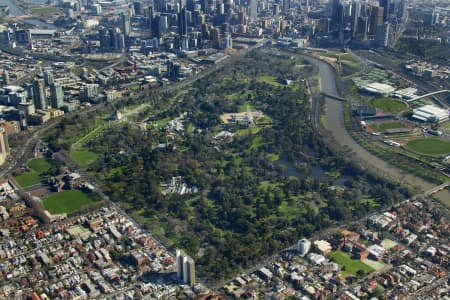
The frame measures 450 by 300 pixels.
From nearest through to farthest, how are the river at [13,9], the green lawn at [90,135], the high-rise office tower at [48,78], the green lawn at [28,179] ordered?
the green lawn at [28,179] → the green lawn at [90,135] → the high-rise office tower at [48,78] → the river at [13,9]

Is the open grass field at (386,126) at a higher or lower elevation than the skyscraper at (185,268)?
higher

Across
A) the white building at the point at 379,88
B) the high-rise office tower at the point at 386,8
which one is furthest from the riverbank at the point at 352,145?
the high-rise office tower at the point at 386,8

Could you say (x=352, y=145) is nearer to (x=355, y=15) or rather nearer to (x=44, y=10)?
(x=355, y=15)

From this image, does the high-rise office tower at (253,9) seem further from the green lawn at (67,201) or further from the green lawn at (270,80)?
the green lawn at (67,201)

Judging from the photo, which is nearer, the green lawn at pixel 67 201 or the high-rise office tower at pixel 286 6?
the green lawn at pixel 67 201

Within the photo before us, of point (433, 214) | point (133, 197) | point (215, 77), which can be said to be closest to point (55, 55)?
point (215, 77)

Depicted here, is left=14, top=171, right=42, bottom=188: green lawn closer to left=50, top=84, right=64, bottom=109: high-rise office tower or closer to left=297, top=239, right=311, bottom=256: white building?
left=50, top=84, right=64, bottom=109: high-rise office tower
